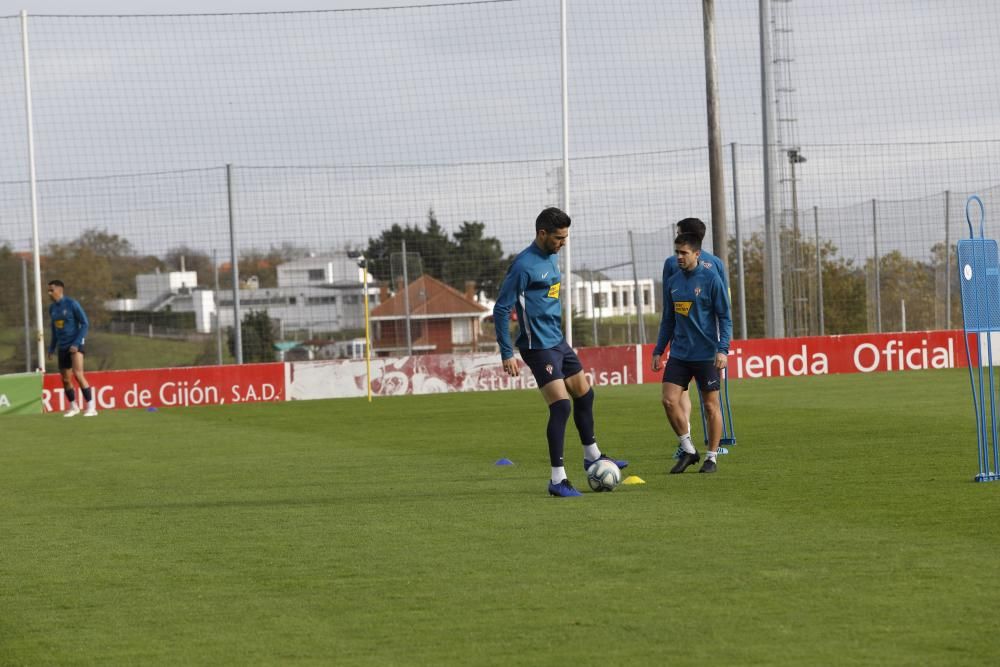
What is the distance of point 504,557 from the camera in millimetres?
7145

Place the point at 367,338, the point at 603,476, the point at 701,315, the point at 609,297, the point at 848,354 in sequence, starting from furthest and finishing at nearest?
the point at 848,354, the point at 609,297, the point at 367,338, the point at 701,315, the point at 603,476

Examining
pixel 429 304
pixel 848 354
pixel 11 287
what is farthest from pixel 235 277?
pixel 848 354

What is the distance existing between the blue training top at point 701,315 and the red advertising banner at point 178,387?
14174mm

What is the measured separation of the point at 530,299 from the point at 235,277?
50.9ft

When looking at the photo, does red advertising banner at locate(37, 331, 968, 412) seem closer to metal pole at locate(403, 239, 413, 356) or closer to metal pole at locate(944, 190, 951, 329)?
metal pole at locate(403, 239, 413, 356)

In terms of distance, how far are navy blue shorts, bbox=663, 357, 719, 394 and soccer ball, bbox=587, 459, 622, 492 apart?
173 centimetres

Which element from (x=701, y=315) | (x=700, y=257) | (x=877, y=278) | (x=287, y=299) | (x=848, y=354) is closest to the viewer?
(x=701, y=315)

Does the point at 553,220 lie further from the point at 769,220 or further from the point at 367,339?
the point at 769,220

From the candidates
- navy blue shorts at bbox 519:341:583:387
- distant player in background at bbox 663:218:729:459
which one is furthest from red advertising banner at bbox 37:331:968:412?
navy blue shorts at bbox 519:341:583:387

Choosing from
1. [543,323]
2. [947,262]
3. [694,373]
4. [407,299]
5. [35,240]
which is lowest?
[694,373]

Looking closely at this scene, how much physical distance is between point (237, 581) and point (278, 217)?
1789cm

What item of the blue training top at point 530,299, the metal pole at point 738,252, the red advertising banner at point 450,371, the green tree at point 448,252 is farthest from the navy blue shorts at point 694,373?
the metal pole at point 738,252

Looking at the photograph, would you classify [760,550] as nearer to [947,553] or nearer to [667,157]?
[947,553]

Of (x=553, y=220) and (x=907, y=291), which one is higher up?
(x=553, y=220)
